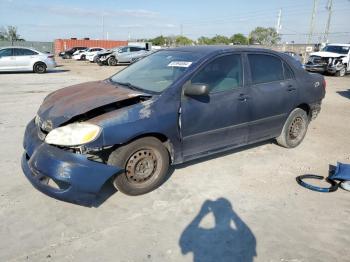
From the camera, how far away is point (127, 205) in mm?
3758

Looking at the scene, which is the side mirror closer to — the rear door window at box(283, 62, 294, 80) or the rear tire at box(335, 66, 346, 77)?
the rear door window at box(283, 62, 294, 80)

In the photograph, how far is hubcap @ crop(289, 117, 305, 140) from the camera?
5.78 metres

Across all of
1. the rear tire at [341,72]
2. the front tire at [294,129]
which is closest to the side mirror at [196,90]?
the front tire at [294,129]

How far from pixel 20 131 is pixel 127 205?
3.76m

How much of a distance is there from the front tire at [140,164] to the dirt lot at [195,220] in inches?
5.4

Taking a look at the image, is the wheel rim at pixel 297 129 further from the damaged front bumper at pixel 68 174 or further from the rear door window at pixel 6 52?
the rear door window at pixel 6 52

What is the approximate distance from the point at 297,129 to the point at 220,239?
332cm

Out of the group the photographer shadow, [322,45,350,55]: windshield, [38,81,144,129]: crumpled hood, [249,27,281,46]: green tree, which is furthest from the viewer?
[249,27,281,46]: green tree

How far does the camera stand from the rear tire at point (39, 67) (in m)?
19.1

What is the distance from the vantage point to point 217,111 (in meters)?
4.38

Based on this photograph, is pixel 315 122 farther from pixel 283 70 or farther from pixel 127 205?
pixel 127 205

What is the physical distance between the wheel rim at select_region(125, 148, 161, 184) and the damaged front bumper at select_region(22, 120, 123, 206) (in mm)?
271

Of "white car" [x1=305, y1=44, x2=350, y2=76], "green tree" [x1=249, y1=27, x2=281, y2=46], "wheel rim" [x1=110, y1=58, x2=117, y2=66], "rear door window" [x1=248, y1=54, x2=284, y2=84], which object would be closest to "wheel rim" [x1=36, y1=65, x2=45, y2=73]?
"wheel rim" [x1=110, y1=58, x2=117, y2=66]

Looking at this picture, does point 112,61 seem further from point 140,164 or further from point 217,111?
point 140,164
